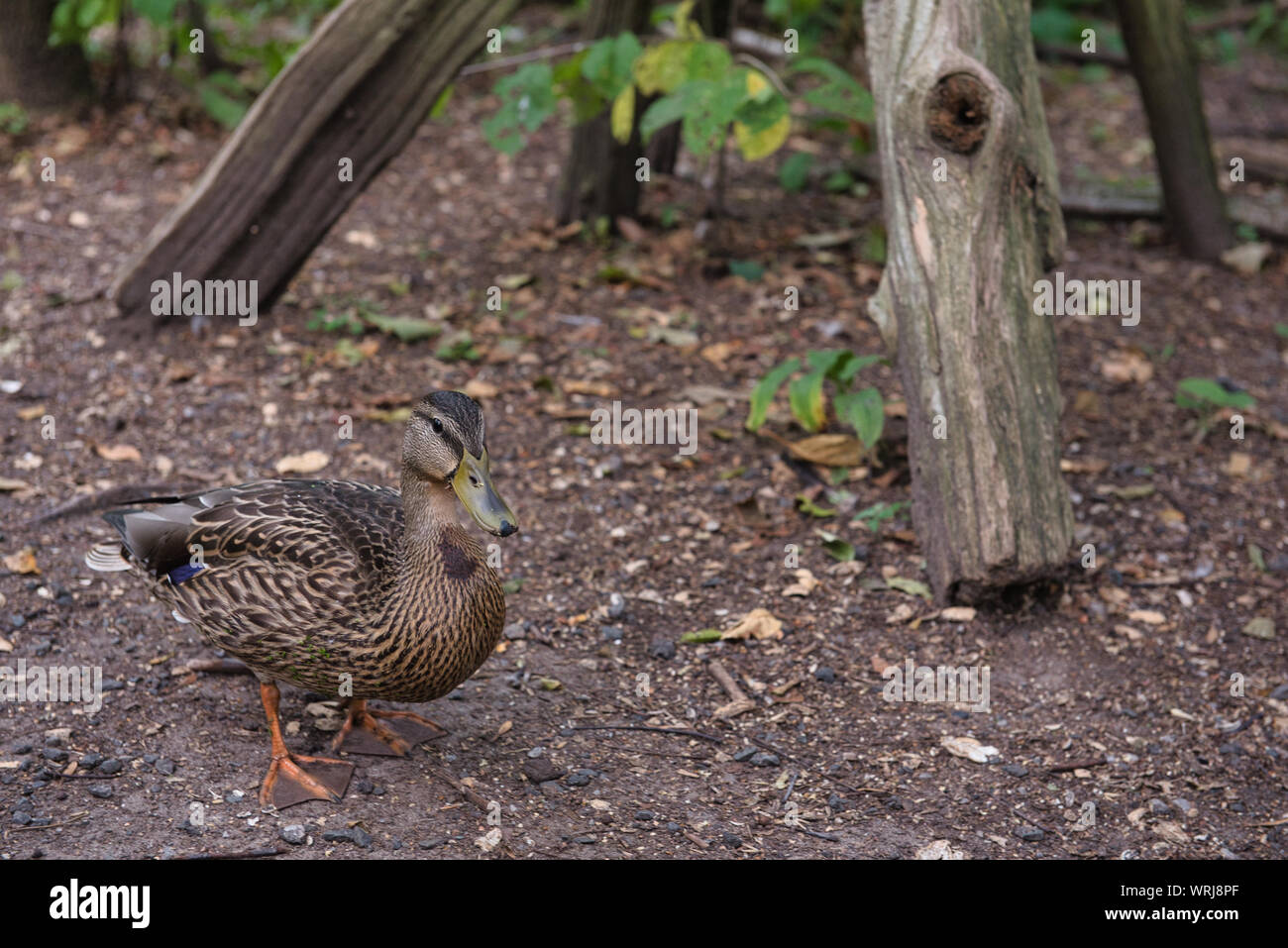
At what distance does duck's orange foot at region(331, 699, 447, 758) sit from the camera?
383 cm

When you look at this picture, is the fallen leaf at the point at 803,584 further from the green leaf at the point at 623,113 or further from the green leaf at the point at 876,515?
the green leaf at the point at 623,113

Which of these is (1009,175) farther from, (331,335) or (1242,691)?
(331,335)

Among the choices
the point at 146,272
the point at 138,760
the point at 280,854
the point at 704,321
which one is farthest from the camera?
the point at 704,321

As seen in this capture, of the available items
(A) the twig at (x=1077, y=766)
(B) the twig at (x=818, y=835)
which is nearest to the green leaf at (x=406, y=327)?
(B) the twig at (x=818, y=835)

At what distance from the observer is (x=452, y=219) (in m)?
7.36

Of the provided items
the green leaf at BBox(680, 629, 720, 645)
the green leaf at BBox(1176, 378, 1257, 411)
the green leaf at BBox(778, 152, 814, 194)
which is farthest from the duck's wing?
the green leaf at BBox(778, 152, 814, 194)

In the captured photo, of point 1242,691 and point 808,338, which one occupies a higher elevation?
point 808,338

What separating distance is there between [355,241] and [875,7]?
3.29 m

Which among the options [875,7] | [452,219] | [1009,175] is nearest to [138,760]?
[1009,175]

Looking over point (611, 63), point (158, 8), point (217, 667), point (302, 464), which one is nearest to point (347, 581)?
point (217, 667)

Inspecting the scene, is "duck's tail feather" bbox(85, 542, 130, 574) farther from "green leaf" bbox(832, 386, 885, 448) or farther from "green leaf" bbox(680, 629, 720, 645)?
"green leaf" bbox(832, 386, 885, 448)

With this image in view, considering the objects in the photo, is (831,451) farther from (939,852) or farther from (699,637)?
(939,852)

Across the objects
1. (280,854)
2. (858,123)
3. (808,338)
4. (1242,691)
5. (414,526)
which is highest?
(858,123)

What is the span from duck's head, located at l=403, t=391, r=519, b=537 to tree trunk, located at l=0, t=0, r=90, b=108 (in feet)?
18.4
